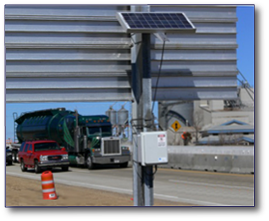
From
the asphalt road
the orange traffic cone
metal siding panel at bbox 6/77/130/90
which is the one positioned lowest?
the asphalt road

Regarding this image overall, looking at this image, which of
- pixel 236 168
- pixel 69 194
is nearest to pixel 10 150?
pixel 236 168

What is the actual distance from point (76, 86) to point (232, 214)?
4.19m

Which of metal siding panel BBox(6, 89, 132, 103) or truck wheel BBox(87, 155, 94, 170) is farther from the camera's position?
truck wheel BBox(87, 155, 94, 170)

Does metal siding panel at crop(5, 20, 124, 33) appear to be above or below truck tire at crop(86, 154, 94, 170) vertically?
above

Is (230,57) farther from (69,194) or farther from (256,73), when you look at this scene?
(69,194)

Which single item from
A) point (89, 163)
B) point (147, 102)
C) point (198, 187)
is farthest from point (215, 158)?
point (147, 102)

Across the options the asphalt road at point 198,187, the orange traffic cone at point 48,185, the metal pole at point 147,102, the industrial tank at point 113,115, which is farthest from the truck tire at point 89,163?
the metal pole at point 147,102

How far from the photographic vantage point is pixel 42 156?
91.1ft

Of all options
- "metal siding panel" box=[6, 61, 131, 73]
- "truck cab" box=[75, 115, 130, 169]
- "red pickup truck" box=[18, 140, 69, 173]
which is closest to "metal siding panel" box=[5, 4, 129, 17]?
"metal siding panel" box=[6, 61, 131, 73]

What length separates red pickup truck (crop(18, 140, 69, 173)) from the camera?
27.8 meters

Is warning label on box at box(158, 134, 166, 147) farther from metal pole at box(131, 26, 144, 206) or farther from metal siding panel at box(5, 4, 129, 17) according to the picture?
metal siding panel at box(5, 4, 129, 17)

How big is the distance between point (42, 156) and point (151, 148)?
728 inches

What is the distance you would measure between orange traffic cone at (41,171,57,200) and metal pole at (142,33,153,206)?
6189 millimetres

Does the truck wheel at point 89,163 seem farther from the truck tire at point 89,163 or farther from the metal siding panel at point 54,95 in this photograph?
the metal siding panel at point 54,95
